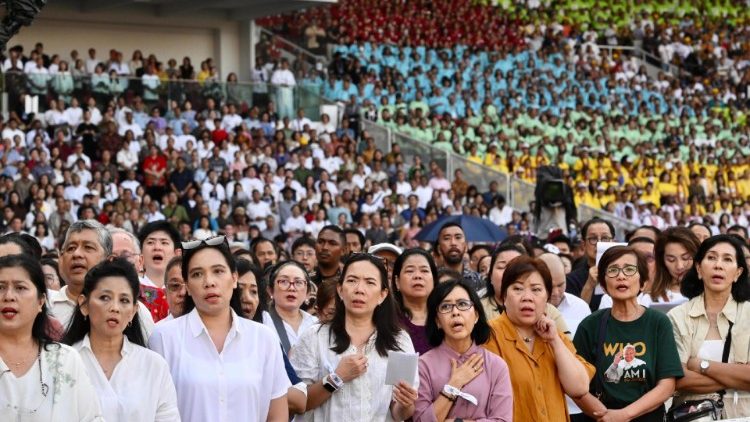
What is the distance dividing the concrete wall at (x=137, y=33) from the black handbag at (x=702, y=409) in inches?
864

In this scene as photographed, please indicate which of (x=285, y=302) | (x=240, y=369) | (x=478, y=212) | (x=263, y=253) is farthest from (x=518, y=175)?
(x=240, y=369)

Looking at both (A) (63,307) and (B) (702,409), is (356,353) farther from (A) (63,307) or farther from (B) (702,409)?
(B) (702,409)

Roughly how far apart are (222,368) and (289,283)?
83.0 inches

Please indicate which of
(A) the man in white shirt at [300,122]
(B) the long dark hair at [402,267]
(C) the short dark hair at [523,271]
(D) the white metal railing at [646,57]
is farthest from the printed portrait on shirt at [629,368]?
(D) the white metal railing at [646,57]

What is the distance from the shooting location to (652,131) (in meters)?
33.7

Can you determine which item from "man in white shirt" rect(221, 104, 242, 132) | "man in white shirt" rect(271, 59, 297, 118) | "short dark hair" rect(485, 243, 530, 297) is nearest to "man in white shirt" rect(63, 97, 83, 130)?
"man in white shirt" rect(221, 104, 242, 132)

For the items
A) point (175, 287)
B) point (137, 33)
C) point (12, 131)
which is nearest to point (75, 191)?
point (12, 131)

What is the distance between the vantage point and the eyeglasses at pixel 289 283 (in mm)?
8812

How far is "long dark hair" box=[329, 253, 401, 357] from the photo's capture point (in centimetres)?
755

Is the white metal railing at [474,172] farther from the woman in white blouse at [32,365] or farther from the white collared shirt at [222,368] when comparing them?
the woman in white blouse at [32,365]

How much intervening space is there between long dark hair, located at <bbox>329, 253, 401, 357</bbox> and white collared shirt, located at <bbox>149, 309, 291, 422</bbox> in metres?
0.65

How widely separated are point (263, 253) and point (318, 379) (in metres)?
5.21

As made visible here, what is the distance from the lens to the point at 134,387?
252 inches

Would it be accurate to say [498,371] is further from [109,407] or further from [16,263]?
[16,263]
